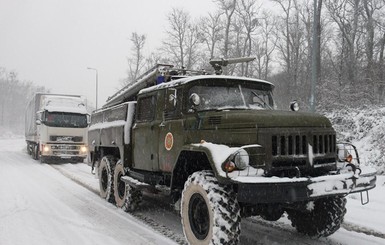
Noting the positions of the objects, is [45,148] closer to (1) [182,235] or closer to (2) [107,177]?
(2) [107,177]

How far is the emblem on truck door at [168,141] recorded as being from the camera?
243 inches

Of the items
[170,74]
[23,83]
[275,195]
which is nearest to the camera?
[275,195]

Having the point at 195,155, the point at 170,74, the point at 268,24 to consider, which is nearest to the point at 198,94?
the point at 195,155

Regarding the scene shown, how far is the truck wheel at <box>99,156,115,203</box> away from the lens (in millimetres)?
8750

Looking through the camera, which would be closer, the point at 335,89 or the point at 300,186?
the point at 300,186

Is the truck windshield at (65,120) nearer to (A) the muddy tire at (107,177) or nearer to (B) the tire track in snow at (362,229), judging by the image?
(A) the muddy tire at (107,177)

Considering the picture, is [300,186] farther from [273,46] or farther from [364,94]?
[273,46]

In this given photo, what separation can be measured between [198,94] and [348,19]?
96.3ft

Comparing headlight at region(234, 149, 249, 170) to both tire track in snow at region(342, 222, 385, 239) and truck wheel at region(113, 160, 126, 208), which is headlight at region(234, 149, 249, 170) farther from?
truck wheel at region(113, 160, 126, 208)

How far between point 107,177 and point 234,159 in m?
5.28

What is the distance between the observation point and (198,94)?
600 centimetres

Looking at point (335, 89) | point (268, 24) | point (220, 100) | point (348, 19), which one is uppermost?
point (268, 24)

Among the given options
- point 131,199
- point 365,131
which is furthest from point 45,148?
point 365,131

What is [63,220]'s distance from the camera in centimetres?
689
